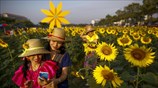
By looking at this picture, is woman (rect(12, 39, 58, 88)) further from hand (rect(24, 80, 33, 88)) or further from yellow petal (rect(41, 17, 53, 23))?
yellow petal (rect(41, 17, 53, 23))

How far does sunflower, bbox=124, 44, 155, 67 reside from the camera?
292 centimetres

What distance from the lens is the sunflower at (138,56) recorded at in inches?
115

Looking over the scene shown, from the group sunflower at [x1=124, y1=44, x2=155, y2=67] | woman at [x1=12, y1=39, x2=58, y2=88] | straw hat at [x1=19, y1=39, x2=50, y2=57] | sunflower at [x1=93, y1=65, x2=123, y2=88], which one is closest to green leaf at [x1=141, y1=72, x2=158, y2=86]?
sunflower at [x1=124, y1=44, x2=155, y2=67]

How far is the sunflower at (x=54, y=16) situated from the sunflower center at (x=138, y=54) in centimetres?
66

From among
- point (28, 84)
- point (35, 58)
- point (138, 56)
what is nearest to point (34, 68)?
point (35, 58)

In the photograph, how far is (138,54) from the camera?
116 inches

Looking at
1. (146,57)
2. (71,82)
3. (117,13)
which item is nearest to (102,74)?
(146,57)

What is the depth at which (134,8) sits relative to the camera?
219ft

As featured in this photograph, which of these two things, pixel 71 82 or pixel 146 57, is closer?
pixel 146 57

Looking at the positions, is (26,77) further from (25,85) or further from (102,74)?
(102,74)

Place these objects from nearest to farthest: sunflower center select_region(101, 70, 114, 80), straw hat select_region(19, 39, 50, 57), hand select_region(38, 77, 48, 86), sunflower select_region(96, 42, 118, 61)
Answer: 1. sunflower center select_region(101, 70, 114, 80)
2. hand select_region(38, 77, 48, 86)
3. straw hat select_region(19, 39, 50, 57)
4. sunflower select_region(96, 42, 118, 61)

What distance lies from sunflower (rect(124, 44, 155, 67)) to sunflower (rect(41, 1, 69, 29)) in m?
0.62

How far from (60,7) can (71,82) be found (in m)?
4.87

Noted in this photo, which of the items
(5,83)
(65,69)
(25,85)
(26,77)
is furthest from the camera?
(5,83)
